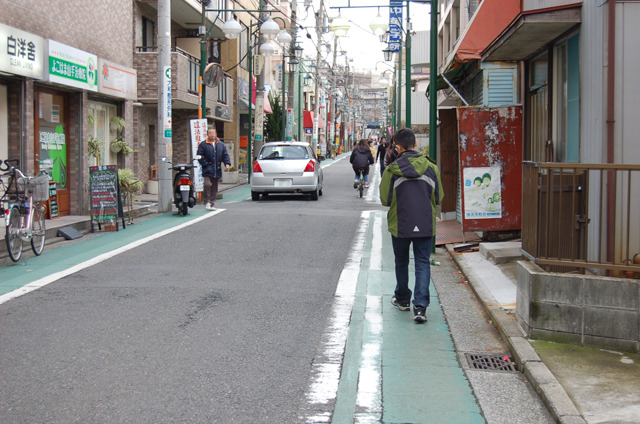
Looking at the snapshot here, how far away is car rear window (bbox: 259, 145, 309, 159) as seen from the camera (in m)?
20.1

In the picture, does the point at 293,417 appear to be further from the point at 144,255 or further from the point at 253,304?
the point at 144,255

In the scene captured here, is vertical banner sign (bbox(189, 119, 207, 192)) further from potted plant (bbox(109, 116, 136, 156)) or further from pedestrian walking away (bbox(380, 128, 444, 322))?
pedestrian walking away (bbox(380, 128, 444, 322))

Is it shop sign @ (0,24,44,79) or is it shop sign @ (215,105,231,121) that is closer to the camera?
shop sign @ (0,24,44,79)

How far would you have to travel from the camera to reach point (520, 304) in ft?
20.9

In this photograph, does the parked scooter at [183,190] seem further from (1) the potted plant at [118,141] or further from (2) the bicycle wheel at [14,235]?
(2) the bicycle wheel at [14,235]

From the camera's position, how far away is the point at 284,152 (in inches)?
797

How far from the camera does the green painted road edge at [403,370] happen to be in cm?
455

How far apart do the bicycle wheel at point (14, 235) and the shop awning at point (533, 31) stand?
22.2ft

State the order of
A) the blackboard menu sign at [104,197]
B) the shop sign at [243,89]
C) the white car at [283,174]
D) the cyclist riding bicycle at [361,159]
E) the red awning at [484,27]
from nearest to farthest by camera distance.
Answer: the red awning at [484,27] → the blackboard menu sign at [104,197] → the white car at [283,174] → the cyclist riding bicycle at [361,159] → the shop sign at [243,89]

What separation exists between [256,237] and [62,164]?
6.23 meters

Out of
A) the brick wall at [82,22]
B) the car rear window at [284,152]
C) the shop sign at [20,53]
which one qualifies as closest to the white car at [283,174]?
the car rear window at [284,152]

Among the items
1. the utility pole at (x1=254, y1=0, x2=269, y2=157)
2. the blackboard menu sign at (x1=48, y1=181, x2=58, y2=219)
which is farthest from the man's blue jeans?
the utility pole at (x1=254, y1=0, x2=269, y2=157)

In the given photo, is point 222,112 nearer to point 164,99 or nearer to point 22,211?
point 164,99

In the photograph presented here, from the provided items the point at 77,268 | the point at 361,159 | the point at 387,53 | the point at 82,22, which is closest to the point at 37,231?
the point at 77,268
